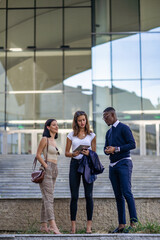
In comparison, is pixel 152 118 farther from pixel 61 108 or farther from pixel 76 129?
pixel 76 129

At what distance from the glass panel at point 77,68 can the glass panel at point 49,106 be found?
1.08m

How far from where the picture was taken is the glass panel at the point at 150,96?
22000mm

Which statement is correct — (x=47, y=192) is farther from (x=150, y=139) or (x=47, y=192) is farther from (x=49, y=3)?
(x=49, y=3)

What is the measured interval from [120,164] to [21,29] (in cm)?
2142

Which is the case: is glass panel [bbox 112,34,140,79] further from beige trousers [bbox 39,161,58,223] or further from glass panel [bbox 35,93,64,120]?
beige trousers [bbox 39,161,58,223]

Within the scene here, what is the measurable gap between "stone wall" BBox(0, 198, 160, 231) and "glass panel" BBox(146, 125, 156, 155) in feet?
51.2

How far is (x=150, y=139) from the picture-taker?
22078 mm

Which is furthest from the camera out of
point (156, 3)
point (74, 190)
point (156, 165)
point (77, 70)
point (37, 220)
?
point (77, 70)

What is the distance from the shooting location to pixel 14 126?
25.0 metres

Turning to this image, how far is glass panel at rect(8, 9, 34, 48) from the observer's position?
25.6 metres

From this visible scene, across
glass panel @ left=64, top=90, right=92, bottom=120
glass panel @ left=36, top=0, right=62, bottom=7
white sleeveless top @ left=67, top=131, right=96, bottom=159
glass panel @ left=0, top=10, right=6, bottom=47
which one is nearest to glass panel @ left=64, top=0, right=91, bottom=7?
glass panel @ left=36, top=0, right=62, bottom=7

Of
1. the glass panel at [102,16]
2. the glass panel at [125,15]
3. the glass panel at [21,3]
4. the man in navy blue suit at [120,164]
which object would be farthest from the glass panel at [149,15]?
the man in navy blue suit at [120,164]

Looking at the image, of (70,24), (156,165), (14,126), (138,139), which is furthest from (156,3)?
(156,165)

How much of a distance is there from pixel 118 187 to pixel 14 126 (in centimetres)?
1989
